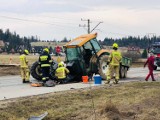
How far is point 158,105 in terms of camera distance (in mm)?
11383

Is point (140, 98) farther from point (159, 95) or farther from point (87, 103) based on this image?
point (87, 103)

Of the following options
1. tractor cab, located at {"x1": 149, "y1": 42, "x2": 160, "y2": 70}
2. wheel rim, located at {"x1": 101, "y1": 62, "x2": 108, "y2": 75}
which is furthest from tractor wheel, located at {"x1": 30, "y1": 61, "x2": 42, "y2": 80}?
tractor cab, located at {"x1": 149, "y1": 42, "x2": 160, "y2": 70}

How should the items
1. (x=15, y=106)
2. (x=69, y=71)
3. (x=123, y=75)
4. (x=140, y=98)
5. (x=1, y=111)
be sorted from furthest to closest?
(x=123, y=75)
(x=69, y=71)
(x=140, y=98)
(x=15, y=106)
(x=1, y=111)

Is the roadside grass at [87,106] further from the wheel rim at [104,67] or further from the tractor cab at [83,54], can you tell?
the wheel rim at [104,67]

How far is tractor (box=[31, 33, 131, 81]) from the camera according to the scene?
21.1 meters

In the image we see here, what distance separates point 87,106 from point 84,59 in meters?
9.98

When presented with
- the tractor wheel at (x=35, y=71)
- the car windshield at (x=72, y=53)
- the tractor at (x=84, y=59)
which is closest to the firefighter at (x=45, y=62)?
the tractor at (x=84, y=59)

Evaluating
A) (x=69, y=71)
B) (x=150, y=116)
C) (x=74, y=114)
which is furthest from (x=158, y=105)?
(x=69, y=71)

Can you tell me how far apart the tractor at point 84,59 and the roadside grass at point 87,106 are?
21.1 ft

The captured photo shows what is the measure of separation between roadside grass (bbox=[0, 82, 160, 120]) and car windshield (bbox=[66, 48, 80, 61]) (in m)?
6.75

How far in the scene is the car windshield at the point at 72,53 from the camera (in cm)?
2128

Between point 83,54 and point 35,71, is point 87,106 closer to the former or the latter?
point 83,54

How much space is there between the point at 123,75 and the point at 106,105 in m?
13.2

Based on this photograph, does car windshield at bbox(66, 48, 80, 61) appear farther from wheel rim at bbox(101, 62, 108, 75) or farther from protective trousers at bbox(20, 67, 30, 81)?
protective trousers at bbox(20, 67, 30, 81)
